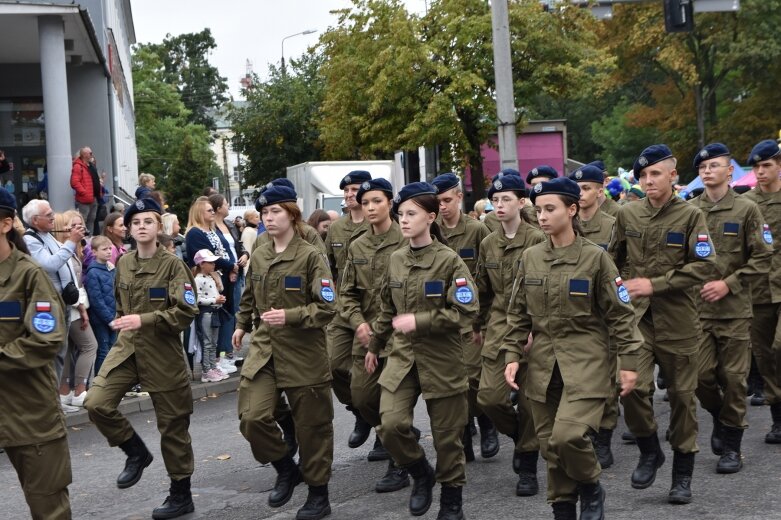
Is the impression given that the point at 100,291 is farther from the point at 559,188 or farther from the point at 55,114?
the point at 55,114

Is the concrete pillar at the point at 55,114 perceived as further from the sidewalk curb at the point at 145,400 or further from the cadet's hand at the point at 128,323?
the cadet's hand at the point at 128,323

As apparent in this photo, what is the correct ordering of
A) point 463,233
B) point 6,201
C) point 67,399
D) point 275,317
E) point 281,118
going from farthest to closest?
1. point 281,118
2. point 67,399
3. point 463,233
4. point 275,317
5. point 6,201

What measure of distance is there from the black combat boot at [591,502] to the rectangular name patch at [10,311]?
10.1ft

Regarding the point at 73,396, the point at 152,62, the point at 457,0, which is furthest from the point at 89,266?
the point at 152,62

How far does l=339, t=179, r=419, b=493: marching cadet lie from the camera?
26.7 feet

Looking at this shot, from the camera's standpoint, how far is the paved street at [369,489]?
7.27 meters

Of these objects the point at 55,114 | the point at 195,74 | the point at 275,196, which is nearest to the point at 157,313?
the point at 275,196

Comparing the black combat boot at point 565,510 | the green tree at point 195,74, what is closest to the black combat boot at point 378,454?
the black combat boot at point 565,510

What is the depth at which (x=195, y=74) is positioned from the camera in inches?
4215

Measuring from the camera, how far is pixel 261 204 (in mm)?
7535

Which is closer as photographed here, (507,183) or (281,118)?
(507,183)

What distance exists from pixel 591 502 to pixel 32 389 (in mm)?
2999

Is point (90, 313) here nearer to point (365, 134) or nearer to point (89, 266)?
point (89, 266)

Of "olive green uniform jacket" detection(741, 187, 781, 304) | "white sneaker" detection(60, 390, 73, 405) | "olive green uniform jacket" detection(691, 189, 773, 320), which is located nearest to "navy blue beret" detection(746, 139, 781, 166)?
"olive green uniform jacket" detection(741, 187, 781, 304)
